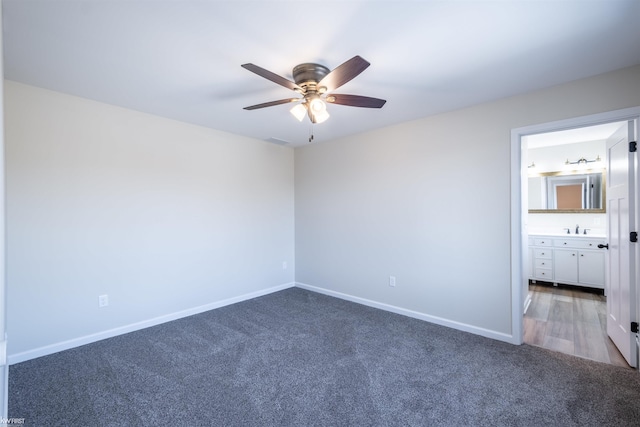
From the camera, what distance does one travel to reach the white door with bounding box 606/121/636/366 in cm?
241

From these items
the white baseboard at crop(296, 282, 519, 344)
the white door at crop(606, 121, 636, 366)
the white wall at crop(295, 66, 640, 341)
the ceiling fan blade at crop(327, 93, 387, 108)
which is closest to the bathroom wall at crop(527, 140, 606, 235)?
the white door at crop(606, 121, 636, 366)

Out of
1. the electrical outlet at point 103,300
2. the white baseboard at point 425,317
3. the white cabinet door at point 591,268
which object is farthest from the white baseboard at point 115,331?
the white cabinet door at point 591,268

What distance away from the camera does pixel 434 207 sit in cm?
335

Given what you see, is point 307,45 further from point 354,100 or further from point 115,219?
point 115,219

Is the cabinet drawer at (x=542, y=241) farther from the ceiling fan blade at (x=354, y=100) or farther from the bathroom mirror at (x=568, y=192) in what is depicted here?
the ceiling fan blade at (x=354, y=100)

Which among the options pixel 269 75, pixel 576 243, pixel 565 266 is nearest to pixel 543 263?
pixel 565 266

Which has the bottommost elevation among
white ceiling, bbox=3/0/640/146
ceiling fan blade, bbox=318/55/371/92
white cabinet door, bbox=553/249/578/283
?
white cabinet door, bbox=553/249/578/283

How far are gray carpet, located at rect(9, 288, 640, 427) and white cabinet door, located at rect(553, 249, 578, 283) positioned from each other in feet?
8.81

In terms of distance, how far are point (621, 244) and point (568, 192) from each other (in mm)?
3026

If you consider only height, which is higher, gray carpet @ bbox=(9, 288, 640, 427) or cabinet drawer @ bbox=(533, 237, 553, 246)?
cabinet drawer @ bbox=(533, 237, 553, 246)

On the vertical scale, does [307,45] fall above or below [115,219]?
above

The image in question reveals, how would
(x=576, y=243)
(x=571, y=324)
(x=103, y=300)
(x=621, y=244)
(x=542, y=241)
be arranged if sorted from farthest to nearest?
(x=542, y=241) → (x=576, y=243) → (x=571, y=324) → (x=103, y=300) → (x=621, y=244)

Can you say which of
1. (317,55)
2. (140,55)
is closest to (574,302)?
(317,55)

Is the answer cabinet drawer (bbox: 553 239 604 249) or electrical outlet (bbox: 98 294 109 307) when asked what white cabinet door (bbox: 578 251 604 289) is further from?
electrical outlet (bbox: 98 294 109 307)
